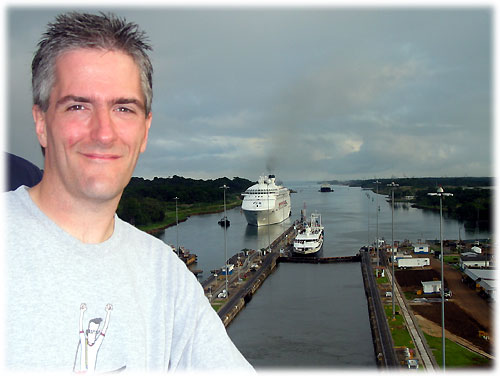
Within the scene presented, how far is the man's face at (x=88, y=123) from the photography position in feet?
1.99

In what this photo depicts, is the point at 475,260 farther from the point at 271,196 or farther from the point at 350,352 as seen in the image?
the point at 271,196

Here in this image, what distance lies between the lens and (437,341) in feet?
24.2

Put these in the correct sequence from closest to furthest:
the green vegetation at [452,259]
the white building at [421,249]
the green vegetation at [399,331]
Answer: the green vegetation at [399,331], the green vegetation at [452,259], the white building at [421,249]

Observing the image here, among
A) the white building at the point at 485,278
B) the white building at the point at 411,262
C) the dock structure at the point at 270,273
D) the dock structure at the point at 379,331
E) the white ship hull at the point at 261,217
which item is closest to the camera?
the dock structure at the point at 379,331

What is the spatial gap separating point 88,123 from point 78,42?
121 millimetres

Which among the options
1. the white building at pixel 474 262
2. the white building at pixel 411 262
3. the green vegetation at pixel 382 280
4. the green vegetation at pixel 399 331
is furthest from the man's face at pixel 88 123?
the white building at pixel 411 262

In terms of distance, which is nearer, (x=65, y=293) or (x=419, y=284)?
(x=65, y=293)

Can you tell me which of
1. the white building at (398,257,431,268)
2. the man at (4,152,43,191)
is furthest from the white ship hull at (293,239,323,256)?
the man at (4,152,43,191)

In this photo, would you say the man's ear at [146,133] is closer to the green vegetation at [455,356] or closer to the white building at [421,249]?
the green vegetation at [455,356]

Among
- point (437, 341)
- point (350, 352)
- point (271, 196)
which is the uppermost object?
point (271, 196)

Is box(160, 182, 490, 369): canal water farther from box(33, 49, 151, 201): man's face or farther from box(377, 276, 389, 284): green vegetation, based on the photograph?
box(33, 49, 151, 201): man's face

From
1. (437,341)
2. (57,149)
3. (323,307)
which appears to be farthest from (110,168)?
(323,307)

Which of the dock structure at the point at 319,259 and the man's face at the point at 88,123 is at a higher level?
the man's face at the point at 88,123

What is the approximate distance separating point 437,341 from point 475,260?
7554mm
